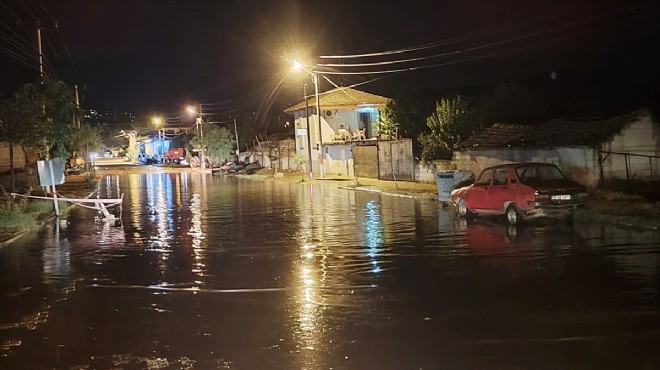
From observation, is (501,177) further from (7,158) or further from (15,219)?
(7,158)

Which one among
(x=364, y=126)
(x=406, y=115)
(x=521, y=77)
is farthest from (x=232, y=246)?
(x=364, y=126)

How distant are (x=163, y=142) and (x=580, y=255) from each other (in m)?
135

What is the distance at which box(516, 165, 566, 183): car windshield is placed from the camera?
1808 cm

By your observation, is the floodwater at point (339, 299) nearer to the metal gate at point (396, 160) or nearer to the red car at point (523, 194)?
the red car at point (523, 194)

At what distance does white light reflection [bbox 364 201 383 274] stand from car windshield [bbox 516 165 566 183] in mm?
3970

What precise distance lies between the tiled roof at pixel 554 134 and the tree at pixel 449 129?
9.80 feet

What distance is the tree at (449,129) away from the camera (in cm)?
3481

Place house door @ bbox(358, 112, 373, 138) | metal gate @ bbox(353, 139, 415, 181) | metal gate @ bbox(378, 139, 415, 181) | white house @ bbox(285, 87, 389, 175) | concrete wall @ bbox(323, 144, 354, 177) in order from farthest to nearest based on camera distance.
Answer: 1. house door @ bbox(358, 112, 373, 138)
2. white house @ bbox(285, 87, 389, 175)
3. concrete wall @ bbox(323, 144, 354, 177)
4. metal gate @ bbox(353, 139, 415, 181)
5. metal gate @ bbox(378, 139, 415, 181)

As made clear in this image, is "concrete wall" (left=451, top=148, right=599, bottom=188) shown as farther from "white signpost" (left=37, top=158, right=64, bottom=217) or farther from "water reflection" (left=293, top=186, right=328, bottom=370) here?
"white signpost" (left=37, top=158, right=64, bottom=217)

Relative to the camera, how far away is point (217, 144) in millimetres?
80125

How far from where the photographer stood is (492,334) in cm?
777

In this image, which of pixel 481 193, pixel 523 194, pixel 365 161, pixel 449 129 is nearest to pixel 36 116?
pixel 481 193

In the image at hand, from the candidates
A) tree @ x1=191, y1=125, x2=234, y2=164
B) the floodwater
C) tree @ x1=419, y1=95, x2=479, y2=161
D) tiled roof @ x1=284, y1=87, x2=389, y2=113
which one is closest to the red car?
the floodwater

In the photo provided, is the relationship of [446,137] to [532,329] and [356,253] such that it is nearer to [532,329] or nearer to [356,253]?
[356,253]
